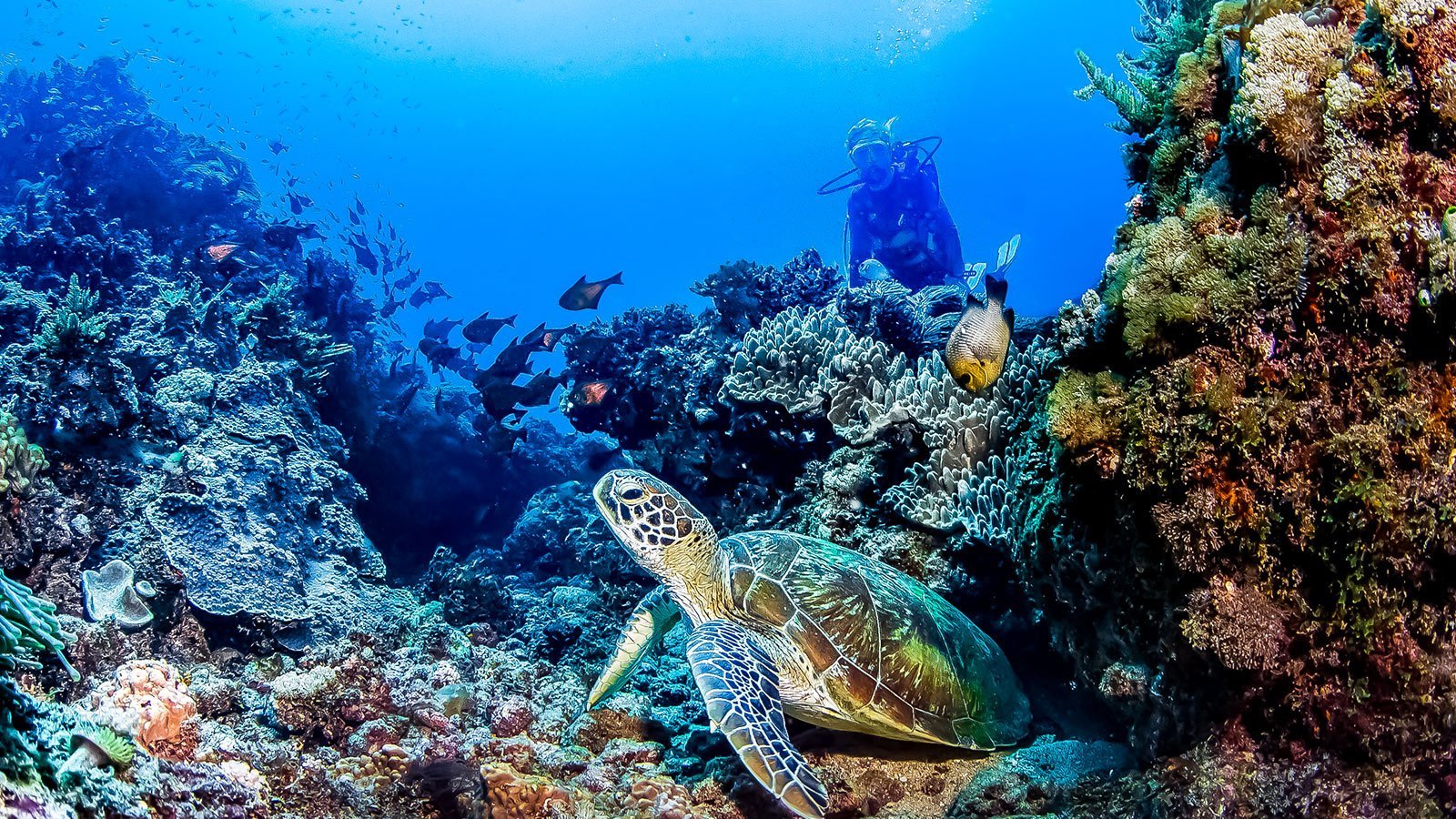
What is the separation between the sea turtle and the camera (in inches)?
114

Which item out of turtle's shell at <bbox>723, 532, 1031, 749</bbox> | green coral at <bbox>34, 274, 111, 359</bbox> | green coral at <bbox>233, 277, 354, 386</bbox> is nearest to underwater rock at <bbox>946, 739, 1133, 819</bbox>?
turtle's shell at <bbox>723, 532, 1031, 749</bbox>

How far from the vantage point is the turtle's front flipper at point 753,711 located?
7.33 feet

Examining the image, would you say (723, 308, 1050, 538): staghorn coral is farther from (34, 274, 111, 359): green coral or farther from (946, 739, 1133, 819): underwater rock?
(34, 274, 111, 359): green coral

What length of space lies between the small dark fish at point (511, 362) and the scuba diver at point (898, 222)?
12.5 ft

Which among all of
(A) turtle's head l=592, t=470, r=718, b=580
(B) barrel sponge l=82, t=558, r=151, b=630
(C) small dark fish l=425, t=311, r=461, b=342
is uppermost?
(C) small dark fish l=425, t=311, r=461, b=342

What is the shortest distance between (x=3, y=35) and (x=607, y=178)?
5986cm

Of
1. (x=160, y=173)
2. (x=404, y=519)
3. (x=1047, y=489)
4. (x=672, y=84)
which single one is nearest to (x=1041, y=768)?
(x=1047, y=489)

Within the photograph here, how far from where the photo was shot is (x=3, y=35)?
36.6 meters

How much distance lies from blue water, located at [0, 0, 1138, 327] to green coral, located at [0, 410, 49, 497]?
228 feet

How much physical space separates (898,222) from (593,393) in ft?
11.8

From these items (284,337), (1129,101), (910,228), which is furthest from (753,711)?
(284,337)

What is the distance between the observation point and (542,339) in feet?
25.1

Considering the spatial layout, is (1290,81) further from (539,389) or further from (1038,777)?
(539,389)

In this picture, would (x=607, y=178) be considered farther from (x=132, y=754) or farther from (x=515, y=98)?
(x=132, y=754)
